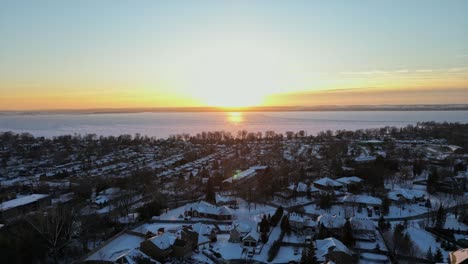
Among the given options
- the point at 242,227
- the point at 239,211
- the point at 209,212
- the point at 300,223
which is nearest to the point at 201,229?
the point at 242,227

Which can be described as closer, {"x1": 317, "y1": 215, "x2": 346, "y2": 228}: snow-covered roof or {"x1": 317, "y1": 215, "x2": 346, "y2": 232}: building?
{"x1": 317, "y1": 215, "x2": 346, "y2": 232}: building

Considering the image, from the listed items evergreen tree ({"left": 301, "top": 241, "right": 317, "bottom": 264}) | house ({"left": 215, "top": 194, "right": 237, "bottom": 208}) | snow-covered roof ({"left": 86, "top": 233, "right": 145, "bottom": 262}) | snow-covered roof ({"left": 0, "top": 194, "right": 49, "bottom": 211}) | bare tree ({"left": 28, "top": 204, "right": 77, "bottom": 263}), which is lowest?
snow-covered roof ({"left": 86, "top": 233, "right": 145, "bottom": 262})

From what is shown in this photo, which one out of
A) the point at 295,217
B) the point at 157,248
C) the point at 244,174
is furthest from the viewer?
the point at 244,174

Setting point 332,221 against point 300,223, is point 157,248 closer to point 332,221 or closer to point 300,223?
point 300,223

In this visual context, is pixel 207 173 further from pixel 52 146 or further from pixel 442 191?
pixel 52 146

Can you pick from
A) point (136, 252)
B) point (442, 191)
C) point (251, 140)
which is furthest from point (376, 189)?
point (251, 140)

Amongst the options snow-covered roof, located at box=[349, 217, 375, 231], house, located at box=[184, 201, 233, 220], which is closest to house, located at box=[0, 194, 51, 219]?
house, located at box=[184, 201, 233, 220]

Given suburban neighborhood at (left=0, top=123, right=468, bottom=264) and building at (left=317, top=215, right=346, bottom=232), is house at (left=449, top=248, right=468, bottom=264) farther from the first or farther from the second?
building at (left=317, top=215, right=346, bottom=232)

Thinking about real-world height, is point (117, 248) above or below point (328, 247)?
below
